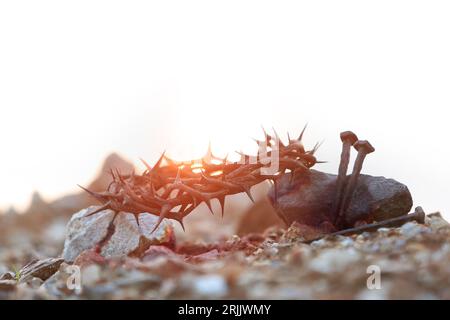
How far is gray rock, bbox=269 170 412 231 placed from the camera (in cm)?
512

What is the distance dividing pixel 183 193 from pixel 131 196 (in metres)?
0.39

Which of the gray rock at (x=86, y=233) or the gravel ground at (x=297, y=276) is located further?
the gray rock at (x=86, y=233)

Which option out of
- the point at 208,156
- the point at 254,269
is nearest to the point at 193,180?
the point at 208,156

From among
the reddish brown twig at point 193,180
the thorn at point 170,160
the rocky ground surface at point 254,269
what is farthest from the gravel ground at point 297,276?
the thorn at point 170,160

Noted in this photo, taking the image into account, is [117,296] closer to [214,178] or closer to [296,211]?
[214,178]

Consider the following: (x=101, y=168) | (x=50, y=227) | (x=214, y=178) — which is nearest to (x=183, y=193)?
(x=214, y=178)

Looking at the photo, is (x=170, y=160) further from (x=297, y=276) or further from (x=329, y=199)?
(x=297, y=276)

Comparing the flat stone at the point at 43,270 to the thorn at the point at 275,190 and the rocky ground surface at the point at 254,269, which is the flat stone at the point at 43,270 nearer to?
the rocky ground surface at the point at 254,269

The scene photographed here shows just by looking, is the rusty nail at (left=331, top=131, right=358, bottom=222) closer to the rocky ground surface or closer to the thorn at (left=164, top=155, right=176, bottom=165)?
the rocky ground surface

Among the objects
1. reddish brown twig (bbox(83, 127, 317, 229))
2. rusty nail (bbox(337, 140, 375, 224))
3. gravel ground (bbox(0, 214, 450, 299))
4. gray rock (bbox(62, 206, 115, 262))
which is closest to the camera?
gravel ground (bbox(0, 214, 450, 299))

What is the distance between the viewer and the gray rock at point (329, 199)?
512 centimetres

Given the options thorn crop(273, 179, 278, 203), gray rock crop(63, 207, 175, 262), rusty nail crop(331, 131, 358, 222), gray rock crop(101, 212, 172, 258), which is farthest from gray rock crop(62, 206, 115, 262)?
rusty nail crop(331, 131, 358, 222)

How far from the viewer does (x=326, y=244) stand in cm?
421

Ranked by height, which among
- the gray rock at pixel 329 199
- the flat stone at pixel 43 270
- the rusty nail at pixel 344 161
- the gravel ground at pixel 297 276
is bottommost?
the flat stone at pixel 43 270
